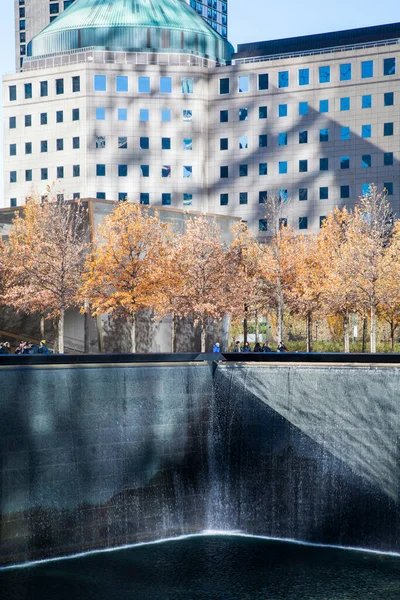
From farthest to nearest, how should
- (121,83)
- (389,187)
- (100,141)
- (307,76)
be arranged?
(121,83) < (100,141) < (307,76) < (389,187)

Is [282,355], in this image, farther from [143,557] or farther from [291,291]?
[291,291]

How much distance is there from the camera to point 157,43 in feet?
319

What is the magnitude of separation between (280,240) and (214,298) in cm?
1379

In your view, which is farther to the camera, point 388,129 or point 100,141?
point 100,141

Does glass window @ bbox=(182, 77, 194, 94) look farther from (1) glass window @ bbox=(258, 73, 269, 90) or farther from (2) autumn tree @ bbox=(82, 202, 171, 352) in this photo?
(2) autumn tree @ bbox=(82, 202, 171, 352)

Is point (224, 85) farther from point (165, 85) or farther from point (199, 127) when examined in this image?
point (165, 85)

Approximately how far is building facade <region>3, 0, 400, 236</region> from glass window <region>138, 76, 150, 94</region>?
0.34 meters

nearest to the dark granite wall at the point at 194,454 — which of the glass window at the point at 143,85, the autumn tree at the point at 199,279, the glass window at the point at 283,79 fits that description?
the autumn tree at the point at 199,279

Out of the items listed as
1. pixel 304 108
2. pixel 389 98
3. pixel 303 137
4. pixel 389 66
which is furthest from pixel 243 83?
pixel 389 98

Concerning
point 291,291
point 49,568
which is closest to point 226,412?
point 49,568

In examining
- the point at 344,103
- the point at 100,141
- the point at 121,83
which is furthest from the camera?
the point at 121,83

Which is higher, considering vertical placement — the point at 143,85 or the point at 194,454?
the point at 143,85

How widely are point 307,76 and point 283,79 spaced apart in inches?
104

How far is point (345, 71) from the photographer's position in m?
89.7
